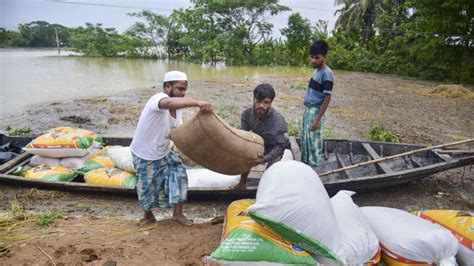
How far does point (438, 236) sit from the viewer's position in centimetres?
195

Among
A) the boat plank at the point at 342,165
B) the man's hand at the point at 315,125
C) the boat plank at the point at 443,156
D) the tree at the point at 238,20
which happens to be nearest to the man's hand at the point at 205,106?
the man's hand at the point at 315,125

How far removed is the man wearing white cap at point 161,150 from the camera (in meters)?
2.39

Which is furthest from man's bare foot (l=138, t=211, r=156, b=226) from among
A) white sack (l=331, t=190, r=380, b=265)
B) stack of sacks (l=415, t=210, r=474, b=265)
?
stack of sacks (l=415, t=210, r=474, b=265)

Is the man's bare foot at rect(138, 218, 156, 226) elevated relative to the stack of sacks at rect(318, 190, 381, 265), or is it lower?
lower

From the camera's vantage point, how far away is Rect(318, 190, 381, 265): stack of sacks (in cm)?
193

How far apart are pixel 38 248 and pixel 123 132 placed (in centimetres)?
491

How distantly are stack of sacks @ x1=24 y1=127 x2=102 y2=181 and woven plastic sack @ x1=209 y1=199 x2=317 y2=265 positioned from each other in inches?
102

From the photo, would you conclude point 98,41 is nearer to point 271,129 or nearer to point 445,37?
point 445,37

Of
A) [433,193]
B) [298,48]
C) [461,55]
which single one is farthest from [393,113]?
[298,48]

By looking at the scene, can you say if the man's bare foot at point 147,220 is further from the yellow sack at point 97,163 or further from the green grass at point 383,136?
the green grass at point 383,136

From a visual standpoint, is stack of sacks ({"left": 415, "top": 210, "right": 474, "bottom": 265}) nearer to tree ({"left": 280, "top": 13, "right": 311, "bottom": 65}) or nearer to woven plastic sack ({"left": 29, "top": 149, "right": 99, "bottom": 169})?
woven plastic sack ({"left": 29, "top": 149, "right": 99, "bottom": 169})

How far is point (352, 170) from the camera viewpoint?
421 cm

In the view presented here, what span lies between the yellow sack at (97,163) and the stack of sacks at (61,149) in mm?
107

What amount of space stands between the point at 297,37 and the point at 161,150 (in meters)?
25.7
